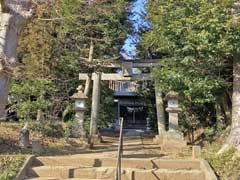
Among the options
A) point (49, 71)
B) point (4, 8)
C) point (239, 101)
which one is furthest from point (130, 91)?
point (4, 8)

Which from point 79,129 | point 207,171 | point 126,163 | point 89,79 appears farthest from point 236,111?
point 89,79

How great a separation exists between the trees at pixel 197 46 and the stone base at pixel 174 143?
1.34m

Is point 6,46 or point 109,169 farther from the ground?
point 6,46

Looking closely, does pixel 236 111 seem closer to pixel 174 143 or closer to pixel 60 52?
pixel 174 143

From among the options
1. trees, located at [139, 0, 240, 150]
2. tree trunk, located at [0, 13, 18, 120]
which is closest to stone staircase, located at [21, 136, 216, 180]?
tree trunk, located at [0, 13, 18, 120]

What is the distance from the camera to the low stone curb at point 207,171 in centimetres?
673

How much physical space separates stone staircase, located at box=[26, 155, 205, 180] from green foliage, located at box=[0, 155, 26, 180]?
11.2 inches

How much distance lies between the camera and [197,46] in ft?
30.6

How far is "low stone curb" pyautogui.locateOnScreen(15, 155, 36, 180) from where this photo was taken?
681cm

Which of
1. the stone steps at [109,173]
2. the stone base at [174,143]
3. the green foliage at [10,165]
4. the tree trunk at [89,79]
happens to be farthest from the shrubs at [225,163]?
the tree trunk at [89,79]

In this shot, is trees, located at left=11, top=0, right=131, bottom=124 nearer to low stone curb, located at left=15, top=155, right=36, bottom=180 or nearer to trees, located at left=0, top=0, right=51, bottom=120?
trees, located at left=0, top=0, right=51, bottom=120

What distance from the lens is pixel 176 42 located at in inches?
402

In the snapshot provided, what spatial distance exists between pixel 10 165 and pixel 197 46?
5.09m

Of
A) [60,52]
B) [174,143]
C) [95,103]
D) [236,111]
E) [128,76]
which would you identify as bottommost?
[174,143]
